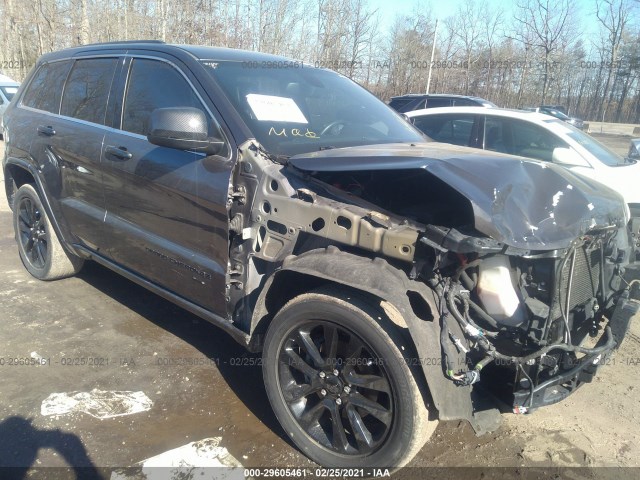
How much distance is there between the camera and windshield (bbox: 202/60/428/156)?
2.96m

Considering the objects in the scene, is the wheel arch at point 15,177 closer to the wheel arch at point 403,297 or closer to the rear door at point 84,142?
the rear door at point 84,142

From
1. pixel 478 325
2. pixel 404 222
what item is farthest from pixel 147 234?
pixel 478 325

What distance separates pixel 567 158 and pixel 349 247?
15.0ft

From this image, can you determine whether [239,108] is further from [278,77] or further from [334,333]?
[334,333]

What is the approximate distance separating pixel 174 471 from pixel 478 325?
1.66m

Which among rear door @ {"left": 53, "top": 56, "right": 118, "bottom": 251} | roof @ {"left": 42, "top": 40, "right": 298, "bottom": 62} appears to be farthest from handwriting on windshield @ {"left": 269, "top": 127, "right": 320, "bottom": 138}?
rear door @ {"left": 53, "top": 56, "right": 118, "bottom": 251}

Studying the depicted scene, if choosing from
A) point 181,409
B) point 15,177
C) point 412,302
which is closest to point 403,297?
point 412,302

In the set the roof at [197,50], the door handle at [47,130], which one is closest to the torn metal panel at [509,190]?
the roof at [197,50]

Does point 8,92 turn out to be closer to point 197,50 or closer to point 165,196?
point 197,50

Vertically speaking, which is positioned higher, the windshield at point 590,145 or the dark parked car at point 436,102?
the dark parked car at point 436,102

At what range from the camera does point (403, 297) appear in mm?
2223

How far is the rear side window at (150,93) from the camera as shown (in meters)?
3.16

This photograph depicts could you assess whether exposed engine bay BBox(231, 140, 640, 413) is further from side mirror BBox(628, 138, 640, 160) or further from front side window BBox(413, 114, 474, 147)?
side mirror BBox(628, 138, 640, 160)

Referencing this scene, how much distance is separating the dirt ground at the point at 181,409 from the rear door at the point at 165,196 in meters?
0.62
